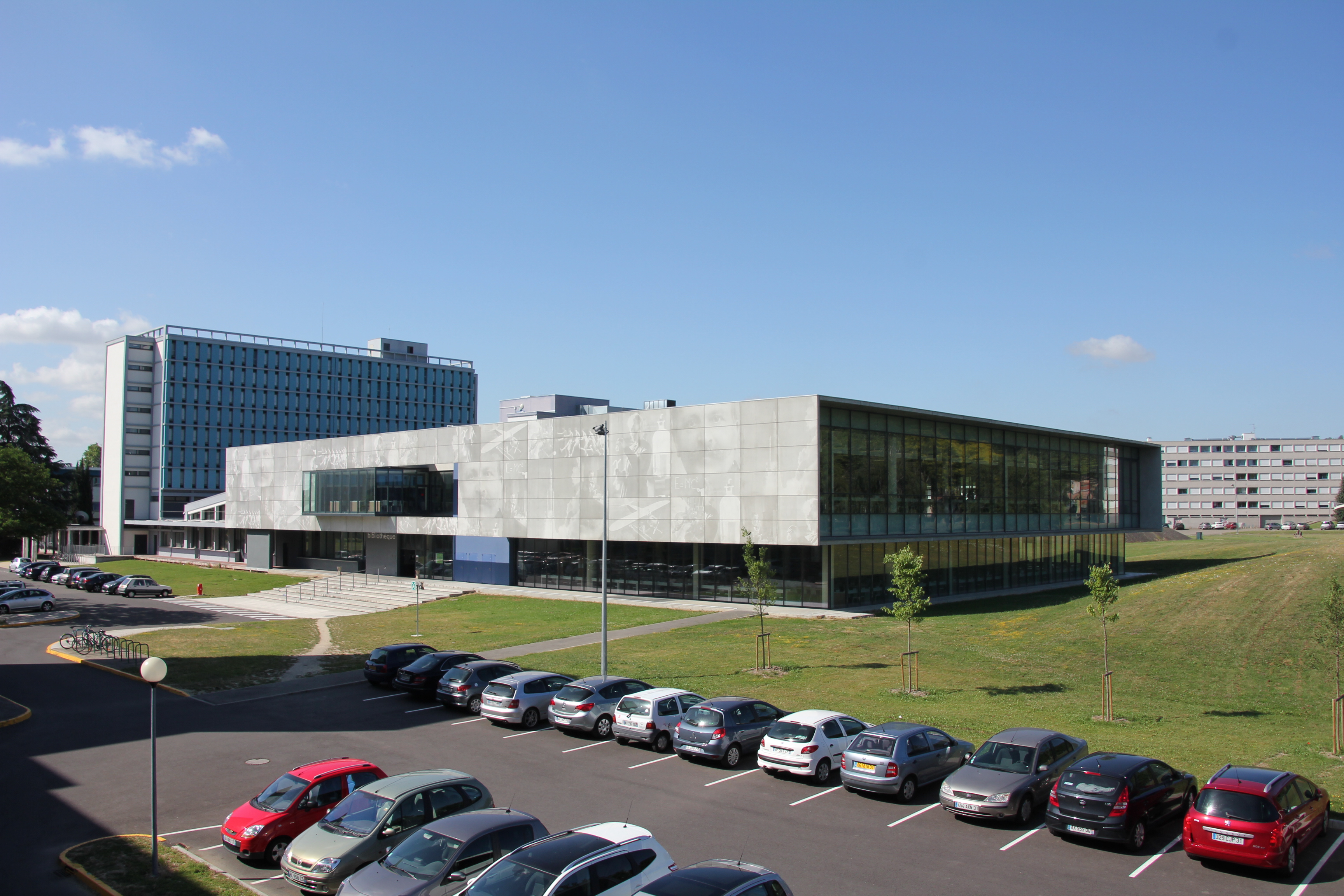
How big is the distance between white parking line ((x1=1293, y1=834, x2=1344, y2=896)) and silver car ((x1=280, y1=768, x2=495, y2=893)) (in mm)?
13126

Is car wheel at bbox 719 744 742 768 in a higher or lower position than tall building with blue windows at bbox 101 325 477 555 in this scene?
lower

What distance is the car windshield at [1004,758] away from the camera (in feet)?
56.2

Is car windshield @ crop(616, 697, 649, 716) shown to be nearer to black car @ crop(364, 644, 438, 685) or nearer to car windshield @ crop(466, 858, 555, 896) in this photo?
black car @ crop(364, 644, 438, 685)

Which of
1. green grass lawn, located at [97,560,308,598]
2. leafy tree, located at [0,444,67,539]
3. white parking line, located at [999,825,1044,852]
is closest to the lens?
white parking line, located at [999,825,1044,852]

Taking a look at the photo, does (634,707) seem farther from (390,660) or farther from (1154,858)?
(1154,858)

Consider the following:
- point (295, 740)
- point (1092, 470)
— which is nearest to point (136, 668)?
point (295, 740)

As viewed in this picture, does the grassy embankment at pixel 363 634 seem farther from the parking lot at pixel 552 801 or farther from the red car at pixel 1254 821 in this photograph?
the red car at pixel 1254 821

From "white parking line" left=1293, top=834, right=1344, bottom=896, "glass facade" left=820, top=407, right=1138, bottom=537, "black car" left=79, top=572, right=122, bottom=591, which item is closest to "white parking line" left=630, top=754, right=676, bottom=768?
"white parking line" left=1293, top=834, right=1344, bottom=896

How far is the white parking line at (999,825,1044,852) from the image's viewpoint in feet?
50.4

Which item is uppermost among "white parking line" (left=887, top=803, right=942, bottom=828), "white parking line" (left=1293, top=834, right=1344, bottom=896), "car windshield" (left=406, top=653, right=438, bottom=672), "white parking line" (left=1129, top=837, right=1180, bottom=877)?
"car windshield" (left=406, top=653, right=438, bottom=672)

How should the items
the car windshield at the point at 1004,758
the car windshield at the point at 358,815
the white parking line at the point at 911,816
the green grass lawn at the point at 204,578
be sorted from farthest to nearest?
the green grass lawn at the point at 204,578 → the car windshield at the point at 1004,758 → the white parking line at the point at 911,816 → the car windshield at the point at 358,815

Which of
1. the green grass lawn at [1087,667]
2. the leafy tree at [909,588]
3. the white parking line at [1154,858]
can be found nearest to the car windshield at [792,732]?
the green grass lawn at [1087,667]

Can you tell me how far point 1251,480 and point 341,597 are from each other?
16709 centimetres

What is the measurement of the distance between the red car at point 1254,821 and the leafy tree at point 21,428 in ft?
418
